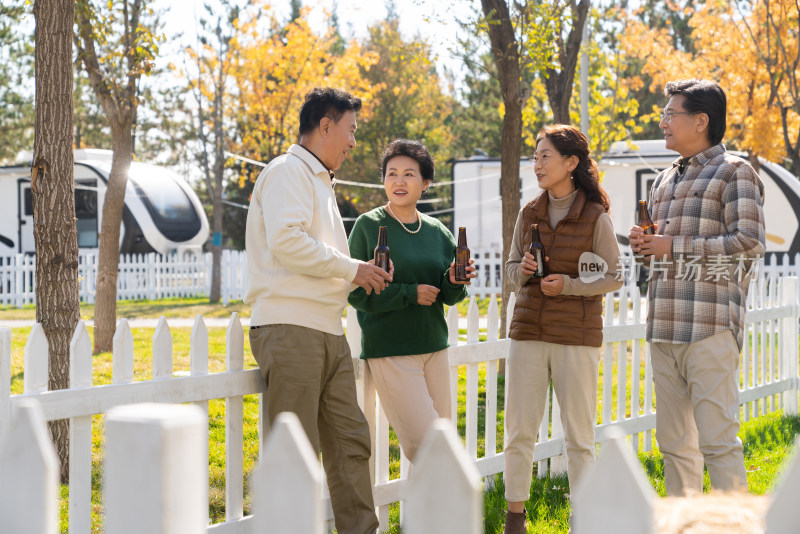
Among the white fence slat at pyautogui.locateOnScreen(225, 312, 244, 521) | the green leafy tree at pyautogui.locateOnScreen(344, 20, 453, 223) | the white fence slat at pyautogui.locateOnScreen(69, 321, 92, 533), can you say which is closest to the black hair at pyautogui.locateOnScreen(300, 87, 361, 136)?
the white fence slat at pyautogui.locateOnScreen(225, 312, 244, 521)

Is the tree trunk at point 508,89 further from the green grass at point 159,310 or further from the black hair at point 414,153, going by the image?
the green grass at point 159,310

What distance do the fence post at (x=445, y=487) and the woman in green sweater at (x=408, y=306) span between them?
266 cm

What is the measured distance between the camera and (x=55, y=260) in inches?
181

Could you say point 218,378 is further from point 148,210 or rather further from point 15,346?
point 148,210

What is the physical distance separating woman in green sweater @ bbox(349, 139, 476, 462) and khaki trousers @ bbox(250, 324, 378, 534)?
0.88 feet

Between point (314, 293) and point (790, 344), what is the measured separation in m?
6.02

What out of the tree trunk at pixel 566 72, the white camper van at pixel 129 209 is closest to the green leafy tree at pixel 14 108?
the white camper van at pixel 129 209

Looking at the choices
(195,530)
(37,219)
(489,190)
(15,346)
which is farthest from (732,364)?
(489,190)

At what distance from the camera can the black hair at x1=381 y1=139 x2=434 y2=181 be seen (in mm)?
4184

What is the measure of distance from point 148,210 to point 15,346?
1091 centimetres

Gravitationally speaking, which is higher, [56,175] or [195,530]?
[56,175]

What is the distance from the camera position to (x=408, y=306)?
13.3 feet

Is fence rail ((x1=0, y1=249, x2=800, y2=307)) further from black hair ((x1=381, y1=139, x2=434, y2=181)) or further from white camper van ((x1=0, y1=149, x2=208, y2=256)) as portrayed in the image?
black hair ((x1=381, y1=139, x2=434, y2=181))

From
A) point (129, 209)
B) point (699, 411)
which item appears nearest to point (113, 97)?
point (699, 411)
